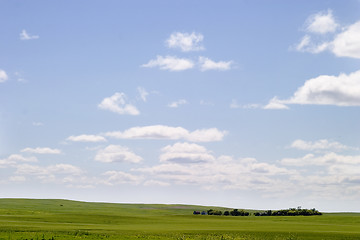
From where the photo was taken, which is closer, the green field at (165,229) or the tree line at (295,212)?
the green field at (165,229)

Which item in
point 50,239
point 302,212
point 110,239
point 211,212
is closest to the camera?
point 50,239

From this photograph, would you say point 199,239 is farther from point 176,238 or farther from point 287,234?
point 287,234

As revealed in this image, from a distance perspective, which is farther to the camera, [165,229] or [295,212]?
[295,212]

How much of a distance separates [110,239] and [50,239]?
5852 mm

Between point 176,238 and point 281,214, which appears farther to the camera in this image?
point 281,214

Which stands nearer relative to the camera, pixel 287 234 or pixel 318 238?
pixel 318 238

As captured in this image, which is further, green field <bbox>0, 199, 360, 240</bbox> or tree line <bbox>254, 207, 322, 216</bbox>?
tree line <bbox>254, 207, 322, 216</bbox>

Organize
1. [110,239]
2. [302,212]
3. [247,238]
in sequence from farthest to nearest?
[302,212]
[247,238]
[110,239]

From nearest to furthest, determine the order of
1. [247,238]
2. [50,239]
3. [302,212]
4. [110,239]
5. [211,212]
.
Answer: [50,239], [110,239], [247,238], [302,212], [211,212]

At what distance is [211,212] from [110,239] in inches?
3847

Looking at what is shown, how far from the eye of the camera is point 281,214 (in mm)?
125438

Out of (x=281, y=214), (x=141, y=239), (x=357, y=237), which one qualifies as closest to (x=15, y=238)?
(x=141, y=239)

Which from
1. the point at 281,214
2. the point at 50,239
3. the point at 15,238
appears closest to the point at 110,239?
the point at 50,239

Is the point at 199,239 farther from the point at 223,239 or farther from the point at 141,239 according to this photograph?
the point at 141,239
